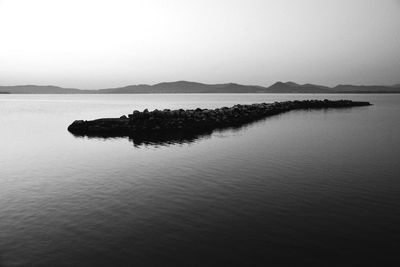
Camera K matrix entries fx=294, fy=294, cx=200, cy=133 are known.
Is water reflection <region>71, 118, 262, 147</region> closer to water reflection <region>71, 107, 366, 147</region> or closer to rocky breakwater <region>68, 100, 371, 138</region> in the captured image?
water reflection <region>71, 107, 366, 147</region>

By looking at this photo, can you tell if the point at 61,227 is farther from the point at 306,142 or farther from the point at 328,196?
the point at 306,142

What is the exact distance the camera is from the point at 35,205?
12938mm

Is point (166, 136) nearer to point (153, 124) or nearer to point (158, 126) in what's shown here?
point (158, 126)

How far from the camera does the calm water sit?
8897 mm

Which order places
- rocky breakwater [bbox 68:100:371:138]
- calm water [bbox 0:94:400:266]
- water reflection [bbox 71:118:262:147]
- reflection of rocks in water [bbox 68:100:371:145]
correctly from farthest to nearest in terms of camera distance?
rocky breakwater [bbox 68:100:371:138] < reflection of rocks in water [bbox 68:100:371:145] < water reflection [bbox 71:118:262:147] < calm water [bbox 0:94:400:266]

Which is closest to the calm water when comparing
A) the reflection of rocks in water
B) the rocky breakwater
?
the reflection of rocks in water

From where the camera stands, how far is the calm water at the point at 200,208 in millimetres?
8897

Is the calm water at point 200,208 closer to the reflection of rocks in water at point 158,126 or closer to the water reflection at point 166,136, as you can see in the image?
the water reflection at point 166,136

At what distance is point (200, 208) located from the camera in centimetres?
1242

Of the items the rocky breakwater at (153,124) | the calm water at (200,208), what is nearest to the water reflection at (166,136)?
the rocky breakwater at (153,124)

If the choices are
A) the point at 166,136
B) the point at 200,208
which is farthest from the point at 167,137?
the point at 200,208

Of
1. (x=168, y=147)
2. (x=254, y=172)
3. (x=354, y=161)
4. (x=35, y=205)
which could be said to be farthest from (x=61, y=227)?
(x=354, y=161)

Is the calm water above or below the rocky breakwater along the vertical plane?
below

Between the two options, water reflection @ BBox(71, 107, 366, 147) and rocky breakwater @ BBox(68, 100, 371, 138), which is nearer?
water reflection @ BBox(71, 107, 366, 147)
